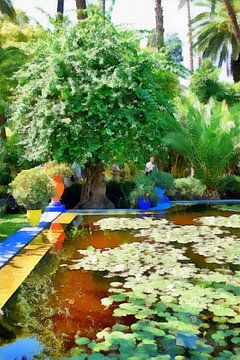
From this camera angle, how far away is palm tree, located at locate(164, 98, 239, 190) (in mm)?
14375

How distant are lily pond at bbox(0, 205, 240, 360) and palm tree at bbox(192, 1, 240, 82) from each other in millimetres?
21604

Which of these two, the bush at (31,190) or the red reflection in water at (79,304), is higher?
the bush at (31,190)

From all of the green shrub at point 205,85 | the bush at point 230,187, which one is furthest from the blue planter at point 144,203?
the green shrub at point 205,85

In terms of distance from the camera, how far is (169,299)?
4480 millimetres

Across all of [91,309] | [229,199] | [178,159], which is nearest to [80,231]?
[91,309]

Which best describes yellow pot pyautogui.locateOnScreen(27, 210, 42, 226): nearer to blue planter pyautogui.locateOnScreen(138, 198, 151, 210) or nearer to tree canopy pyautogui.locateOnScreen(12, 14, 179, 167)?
tree canopy pyautogui.locateOnScreen(12, 14, 179, 167)

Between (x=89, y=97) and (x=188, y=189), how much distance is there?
15.5ft

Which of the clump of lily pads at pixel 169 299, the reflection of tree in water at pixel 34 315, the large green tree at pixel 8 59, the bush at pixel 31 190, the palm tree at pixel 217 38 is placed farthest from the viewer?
the palm tree at pixel 217 38

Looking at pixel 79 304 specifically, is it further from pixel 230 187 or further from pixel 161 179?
pixel 230 187

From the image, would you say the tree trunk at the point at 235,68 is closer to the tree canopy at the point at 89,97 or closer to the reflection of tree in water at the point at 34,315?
the tree canopy at the point at 89,97

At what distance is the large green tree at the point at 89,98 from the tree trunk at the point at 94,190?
1.75 ft

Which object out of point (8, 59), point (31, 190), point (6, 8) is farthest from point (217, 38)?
point (31, 190)

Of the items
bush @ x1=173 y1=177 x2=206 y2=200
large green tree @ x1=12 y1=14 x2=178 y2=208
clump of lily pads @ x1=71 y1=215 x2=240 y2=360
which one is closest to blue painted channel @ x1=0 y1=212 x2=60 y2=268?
clump of lily pads @ x1=71 y1=215 x2=240 y2=360

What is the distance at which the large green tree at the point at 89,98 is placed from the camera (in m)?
11.2
